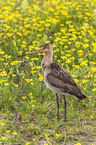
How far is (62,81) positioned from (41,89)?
999mm

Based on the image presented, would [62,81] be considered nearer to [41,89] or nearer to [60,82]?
[60,82]

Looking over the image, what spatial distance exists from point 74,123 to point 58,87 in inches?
30.5

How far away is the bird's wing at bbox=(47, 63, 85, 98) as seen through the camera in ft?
18.0

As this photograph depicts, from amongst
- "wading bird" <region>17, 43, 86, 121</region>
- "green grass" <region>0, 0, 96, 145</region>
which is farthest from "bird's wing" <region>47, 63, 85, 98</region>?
"green grass" <region>0, 0, 96, 145</region>

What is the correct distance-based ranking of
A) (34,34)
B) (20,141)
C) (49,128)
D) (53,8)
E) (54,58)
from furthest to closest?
(53,8)
(34,34)
(54,58)
(49,128)
(20,141)

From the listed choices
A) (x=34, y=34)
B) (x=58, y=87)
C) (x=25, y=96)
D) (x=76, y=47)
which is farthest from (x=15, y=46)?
(x=58, y=87)

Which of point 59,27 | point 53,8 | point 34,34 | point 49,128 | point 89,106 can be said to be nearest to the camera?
point 49,128

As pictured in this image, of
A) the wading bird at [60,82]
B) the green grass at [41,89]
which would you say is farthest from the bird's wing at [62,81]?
the green grass at [41,89]

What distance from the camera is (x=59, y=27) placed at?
9.60m

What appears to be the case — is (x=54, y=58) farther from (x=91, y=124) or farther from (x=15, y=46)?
(x=91, y=124)

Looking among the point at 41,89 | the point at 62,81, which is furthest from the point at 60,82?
the point at 41,89

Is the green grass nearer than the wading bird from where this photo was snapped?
Yes

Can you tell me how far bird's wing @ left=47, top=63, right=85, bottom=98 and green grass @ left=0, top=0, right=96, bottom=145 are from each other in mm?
608

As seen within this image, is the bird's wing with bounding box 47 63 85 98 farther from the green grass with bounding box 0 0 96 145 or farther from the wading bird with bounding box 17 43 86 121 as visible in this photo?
the green grass with bounding box 0 0 96 145
